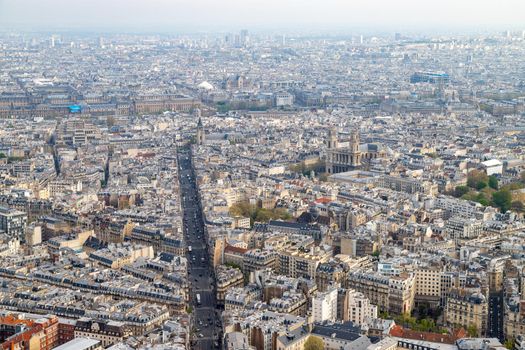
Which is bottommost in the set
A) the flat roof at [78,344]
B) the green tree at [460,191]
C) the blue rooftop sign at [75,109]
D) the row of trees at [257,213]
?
the blue rooftop sign at [75,109]

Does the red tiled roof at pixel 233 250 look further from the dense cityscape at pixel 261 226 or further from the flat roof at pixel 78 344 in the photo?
the flat roof at pixel 78 344

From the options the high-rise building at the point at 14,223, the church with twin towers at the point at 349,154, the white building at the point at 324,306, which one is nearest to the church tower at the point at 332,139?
the church with twin towers at the point at 349,154

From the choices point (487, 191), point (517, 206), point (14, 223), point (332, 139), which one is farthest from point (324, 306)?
point (332, 139)

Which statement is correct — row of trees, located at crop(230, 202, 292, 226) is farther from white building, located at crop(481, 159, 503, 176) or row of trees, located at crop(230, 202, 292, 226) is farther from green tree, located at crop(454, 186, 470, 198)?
white building, located at crop(481, 159, 503, 176)

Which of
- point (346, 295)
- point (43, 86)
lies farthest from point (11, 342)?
point (43, 86)

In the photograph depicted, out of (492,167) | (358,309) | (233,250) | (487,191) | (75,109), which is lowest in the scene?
(75,109)

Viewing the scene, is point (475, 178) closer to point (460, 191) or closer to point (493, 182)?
point (493, 182)
